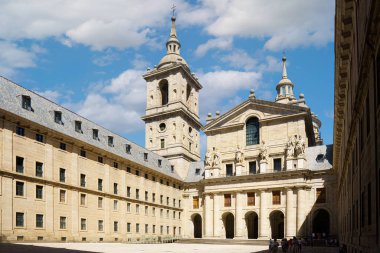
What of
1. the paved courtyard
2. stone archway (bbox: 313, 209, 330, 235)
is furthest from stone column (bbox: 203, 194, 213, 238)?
the paved courtyard

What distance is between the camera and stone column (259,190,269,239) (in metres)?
60.8

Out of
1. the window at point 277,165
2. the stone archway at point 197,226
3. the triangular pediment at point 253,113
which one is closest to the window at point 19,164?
the triangular pediment at point 253,113

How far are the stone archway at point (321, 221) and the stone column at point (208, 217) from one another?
1697 centimetres

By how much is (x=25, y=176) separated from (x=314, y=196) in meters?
41.3

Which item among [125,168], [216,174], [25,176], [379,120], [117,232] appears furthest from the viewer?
[216,174]

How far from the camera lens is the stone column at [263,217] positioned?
199 ft

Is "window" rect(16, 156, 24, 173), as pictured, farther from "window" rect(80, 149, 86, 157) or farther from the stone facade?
the stone facade

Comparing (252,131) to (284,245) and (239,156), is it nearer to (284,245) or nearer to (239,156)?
(239,156)

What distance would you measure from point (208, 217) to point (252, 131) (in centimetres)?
1667

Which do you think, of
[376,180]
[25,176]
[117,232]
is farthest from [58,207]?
[376,180]

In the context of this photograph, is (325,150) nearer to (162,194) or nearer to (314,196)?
(314,196)

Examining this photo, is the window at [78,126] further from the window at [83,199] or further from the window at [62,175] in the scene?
the window at [83,199]

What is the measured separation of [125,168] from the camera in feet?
183

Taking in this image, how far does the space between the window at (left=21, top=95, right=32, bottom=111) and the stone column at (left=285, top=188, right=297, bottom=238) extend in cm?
3903
